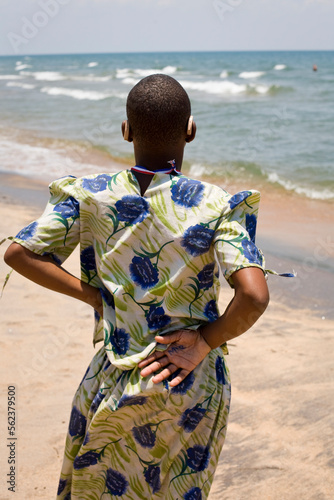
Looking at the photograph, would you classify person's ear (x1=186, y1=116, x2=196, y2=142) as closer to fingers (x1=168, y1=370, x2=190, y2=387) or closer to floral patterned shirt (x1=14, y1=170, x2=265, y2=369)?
floral patterned shirt (x1=14, y1=170, x2=265, y2=369)

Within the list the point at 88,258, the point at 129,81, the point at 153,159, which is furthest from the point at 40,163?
the point at 129,81

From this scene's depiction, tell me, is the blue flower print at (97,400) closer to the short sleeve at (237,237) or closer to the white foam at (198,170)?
the short sleeve at (237,237)

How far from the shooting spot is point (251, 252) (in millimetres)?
1462

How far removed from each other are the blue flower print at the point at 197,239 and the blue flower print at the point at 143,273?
0.12 metres

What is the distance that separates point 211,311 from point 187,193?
1.13 ft

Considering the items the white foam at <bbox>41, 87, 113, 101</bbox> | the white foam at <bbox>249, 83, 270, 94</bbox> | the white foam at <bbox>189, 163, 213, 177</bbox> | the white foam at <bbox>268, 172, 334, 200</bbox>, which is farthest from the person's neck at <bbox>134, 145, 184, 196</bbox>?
the white foam at <bbox>249, 83, 270, 94</bbox>

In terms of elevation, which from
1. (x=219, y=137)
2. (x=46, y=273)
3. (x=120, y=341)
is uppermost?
(x=46, y=273)

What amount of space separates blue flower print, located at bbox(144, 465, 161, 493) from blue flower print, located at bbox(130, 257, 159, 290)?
0.54 meters

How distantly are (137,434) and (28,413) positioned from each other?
164cm

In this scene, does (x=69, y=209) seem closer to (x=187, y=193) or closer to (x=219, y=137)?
(x=187, y=193)

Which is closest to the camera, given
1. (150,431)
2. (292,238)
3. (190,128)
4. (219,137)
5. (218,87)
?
(190,128)

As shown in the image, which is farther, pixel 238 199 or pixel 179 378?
pixel 179 378

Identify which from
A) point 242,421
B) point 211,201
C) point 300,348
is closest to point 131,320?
point 211,201

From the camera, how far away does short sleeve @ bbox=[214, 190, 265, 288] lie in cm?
145
